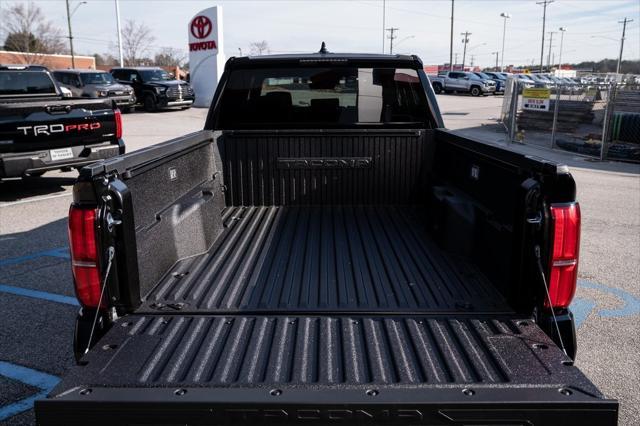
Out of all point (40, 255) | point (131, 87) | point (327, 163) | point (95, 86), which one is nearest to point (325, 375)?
point (327, 163)

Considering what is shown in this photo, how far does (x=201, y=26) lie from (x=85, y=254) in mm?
27866

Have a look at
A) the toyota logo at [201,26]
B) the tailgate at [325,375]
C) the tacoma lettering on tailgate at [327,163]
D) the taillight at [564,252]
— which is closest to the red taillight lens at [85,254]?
the tailgate at [325,375]

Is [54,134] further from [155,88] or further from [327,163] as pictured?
[155,88]

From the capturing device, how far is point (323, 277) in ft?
9.92

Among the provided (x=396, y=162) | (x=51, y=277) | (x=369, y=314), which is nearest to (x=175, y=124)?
(x=51, y=277)

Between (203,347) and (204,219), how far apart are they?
56.9 inches

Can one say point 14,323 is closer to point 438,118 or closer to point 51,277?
point 51,277

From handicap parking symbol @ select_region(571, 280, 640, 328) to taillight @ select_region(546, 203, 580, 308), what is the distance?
7.54 ft

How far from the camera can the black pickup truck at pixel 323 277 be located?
1810 mm

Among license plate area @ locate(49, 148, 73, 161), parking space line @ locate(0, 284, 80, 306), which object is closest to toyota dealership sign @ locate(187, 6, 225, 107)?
license plate area @ locate(49, 148, 73, 161)

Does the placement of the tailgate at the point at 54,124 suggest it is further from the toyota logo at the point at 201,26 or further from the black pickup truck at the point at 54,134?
the toyota logo at the point at 201,26

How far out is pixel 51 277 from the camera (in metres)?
5.24

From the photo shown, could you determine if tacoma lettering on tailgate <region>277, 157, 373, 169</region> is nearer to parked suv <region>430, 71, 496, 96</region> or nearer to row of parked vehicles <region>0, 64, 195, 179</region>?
row of parked vehicles <region>0, 64, 195, 179</region>

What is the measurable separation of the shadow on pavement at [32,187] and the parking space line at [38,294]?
422 cm
